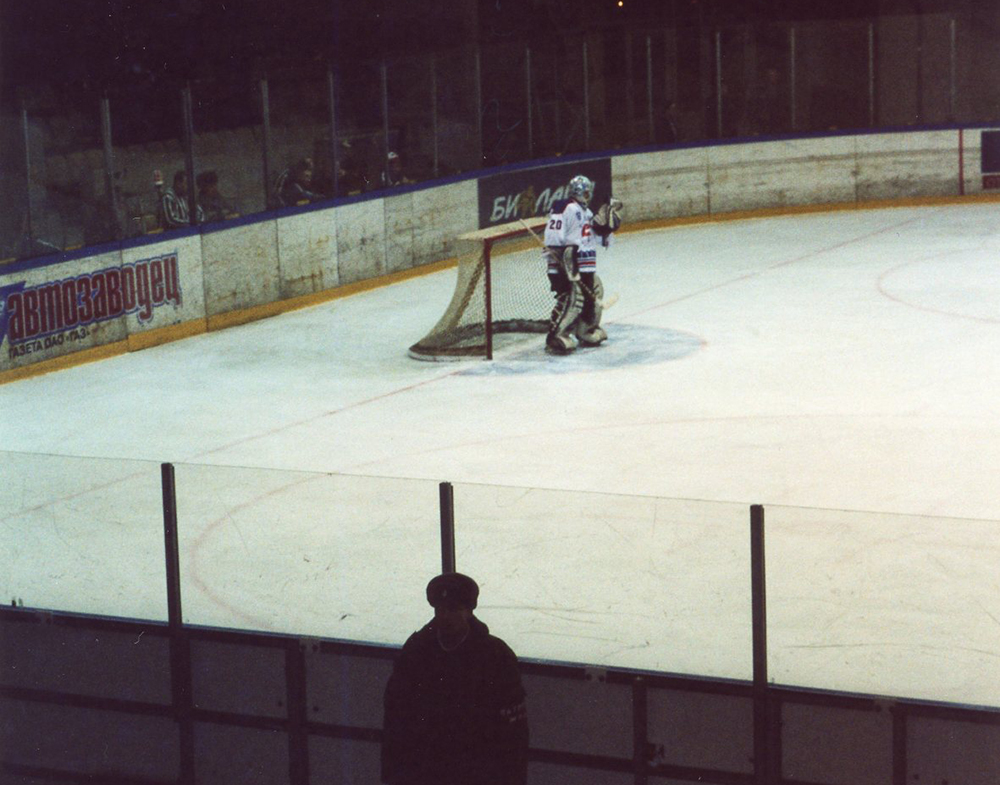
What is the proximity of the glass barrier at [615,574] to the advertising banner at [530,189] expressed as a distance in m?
14.6

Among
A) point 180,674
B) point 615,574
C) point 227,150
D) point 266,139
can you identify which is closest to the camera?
point 615,574

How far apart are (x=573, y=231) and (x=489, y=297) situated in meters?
0.95

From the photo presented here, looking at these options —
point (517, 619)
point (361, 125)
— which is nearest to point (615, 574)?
point (517, 619)

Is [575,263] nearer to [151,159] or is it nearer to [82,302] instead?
[82,302]

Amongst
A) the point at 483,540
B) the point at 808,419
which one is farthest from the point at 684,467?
the point at 483,540

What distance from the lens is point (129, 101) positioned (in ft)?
48.4

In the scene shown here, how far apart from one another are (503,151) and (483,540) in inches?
613

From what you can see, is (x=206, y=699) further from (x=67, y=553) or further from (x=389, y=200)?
(x=389, y=200)

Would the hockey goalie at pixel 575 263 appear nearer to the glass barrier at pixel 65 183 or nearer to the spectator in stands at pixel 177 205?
the spectator in stands at pixel 177 205

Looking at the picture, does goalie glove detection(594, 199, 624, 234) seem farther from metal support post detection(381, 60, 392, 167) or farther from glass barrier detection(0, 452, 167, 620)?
glass barrier detection(0, 452, 167, 620)

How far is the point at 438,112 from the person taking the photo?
1875 cm

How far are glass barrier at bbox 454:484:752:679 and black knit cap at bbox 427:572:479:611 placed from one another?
20.2 inches

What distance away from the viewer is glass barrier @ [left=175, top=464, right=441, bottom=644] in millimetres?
5281

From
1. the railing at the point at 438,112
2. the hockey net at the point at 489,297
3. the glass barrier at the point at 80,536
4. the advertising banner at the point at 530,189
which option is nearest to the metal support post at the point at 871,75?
the railing at the point at 438,112
